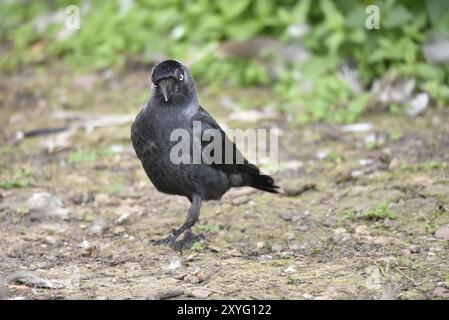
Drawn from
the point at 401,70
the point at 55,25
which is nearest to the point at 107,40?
the point at 55,25

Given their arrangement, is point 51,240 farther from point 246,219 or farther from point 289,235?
point 289,235

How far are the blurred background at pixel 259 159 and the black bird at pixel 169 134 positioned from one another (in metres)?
0.35

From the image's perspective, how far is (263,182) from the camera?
5.65 m

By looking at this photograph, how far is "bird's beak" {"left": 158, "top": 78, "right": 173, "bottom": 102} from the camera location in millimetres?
4945

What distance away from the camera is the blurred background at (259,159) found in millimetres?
4531

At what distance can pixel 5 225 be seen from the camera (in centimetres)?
538

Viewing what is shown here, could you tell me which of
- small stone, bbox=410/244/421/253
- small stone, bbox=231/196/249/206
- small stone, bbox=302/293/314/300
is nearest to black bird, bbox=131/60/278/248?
small stone, bbox=231/196/249/206

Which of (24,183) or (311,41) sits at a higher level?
(311,41)

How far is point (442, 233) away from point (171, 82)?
1.92m

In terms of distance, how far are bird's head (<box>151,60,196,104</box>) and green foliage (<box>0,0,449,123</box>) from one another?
264 cm

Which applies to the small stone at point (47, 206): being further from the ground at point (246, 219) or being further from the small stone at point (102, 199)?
the small stone at point (102, 199)

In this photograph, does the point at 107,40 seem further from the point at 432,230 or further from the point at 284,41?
the point at 432,230

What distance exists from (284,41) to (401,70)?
4.59 ft
